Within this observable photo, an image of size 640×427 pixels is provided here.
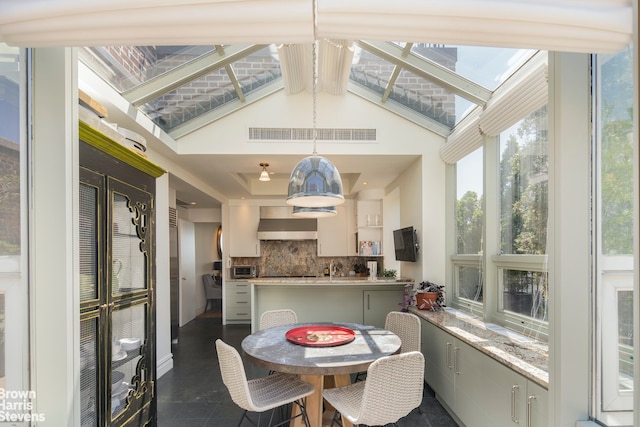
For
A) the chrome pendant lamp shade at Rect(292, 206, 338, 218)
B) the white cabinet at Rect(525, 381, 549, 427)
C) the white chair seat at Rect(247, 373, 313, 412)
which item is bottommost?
the white chair seat at Rect(247, 373, 313, 412)

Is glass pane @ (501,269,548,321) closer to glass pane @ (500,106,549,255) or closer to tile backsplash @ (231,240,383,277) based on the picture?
glass pane @ (500,106,549,255)

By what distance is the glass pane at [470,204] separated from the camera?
3553 millimetres

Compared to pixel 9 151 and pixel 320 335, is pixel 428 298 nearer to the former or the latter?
pixel 320 335

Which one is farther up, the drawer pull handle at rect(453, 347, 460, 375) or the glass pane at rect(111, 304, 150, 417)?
the glass pane at rect(111, 304, 150, 417)

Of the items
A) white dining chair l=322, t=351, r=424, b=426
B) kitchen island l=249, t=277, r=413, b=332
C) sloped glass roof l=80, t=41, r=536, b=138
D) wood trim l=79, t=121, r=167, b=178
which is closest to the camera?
wood trim l=79, t=121, r=167, b=178

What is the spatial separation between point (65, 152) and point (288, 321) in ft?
9.10

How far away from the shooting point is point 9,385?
134 cm

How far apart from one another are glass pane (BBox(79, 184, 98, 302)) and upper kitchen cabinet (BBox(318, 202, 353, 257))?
5.69m

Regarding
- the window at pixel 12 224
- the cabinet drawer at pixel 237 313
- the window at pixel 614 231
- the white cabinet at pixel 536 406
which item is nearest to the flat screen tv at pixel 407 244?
the white cabinet at pixel 536 406

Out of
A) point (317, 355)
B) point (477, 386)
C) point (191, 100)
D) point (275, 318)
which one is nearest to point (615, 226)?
point (477, 386)

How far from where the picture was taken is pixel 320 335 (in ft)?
9.53

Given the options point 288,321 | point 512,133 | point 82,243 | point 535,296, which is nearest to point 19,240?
point 82,243

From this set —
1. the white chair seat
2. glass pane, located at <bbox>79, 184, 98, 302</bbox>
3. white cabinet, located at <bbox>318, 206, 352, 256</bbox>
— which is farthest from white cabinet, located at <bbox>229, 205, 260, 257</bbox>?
glass pane, located at <bbox>79, 184, 98, 302</bbox>

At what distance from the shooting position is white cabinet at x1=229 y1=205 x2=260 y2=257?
7.32 m
